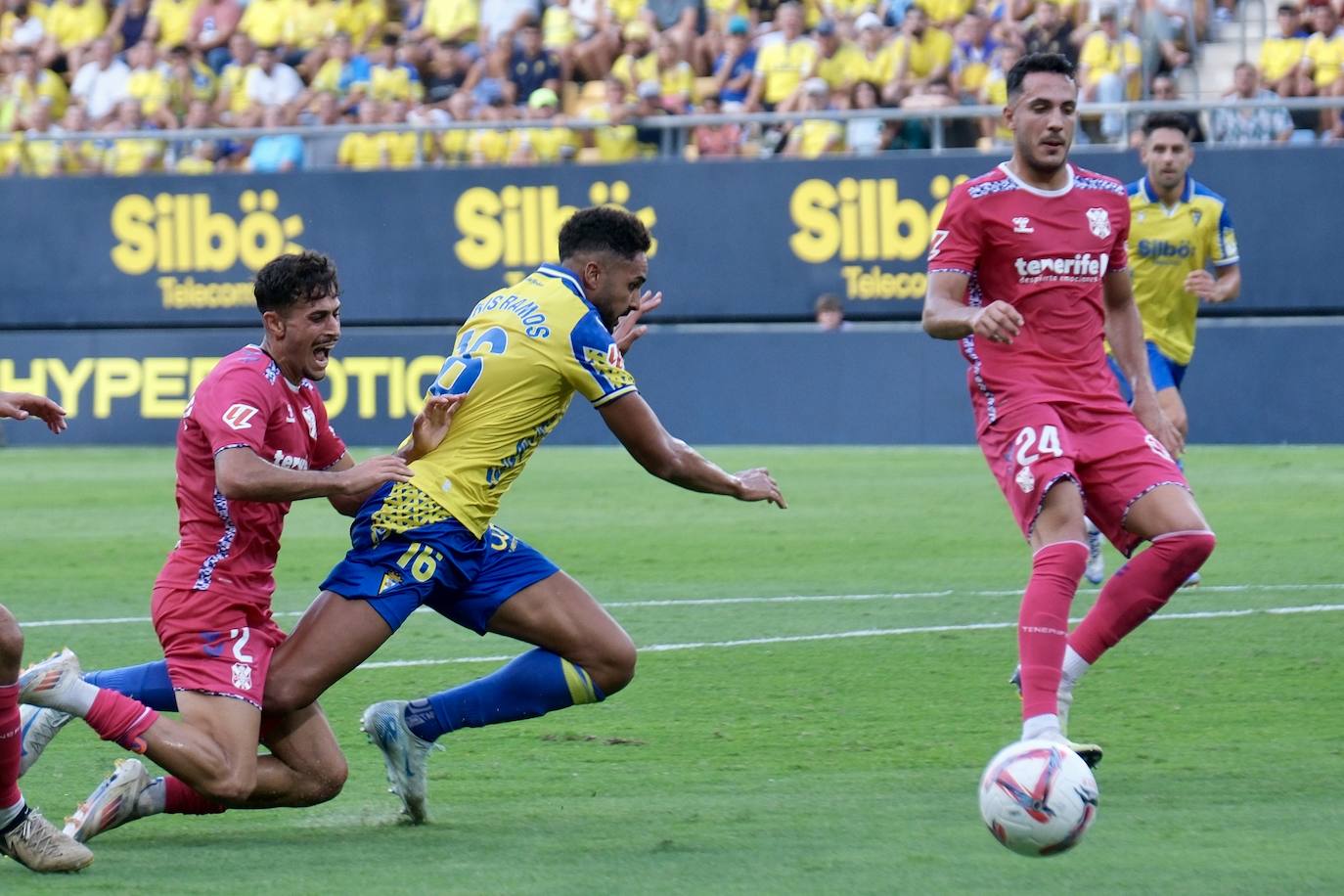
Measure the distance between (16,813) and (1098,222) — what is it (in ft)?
12.3

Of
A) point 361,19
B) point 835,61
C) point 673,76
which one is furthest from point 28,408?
point 361,19

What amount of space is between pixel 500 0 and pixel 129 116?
4453 mm

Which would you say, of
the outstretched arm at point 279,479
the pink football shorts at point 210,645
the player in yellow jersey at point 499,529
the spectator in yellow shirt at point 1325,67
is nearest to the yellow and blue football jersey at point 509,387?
the player in yellow jersey at point 499,529

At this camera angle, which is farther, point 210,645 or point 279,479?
point 210,645

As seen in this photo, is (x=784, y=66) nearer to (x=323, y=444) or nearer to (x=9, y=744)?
(x=323, y=444)

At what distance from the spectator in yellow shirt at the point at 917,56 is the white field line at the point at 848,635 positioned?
11.4m

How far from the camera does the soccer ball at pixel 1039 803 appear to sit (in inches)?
200

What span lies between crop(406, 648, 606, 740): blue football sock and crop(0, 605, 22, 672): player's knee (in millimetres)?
1258

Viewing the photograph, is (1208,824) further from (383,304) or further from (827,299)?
(383,304)

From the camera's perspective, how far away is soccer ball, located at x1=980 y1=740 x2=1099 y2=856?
509 cm

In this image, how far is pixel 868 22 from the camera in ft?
67.8

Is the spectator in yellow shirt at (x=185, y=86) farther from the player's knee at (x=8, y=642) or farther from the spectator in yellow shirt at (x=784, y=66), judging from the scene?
the player's knee at (x=8, y=642)

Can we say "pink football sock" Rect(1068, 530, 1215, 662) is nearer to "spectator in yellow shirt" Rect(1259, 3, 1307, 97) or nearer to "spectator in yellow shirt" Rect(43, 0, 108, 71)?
"spectator in yellow shirt" Rect(1259, 3, 1307, 97)

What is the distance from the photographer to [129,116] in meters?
23.2
